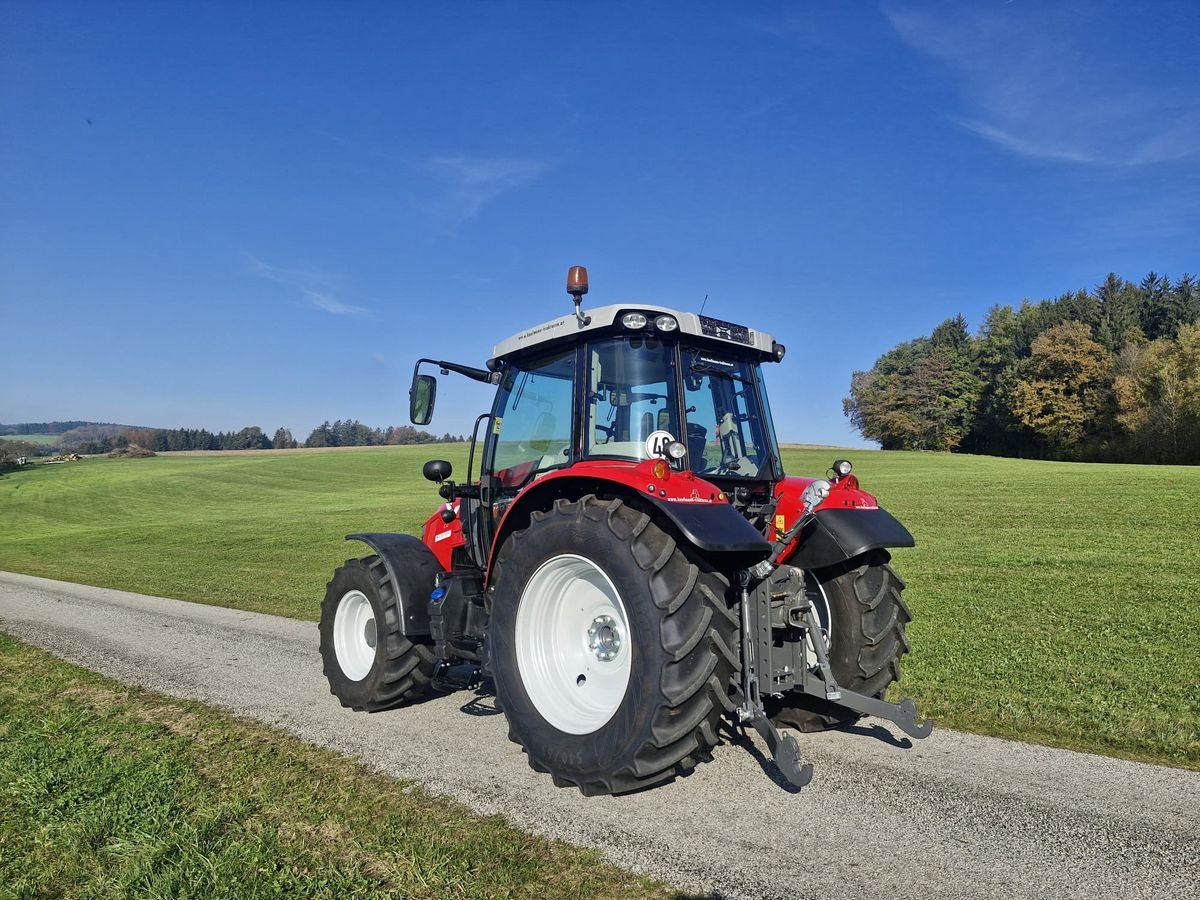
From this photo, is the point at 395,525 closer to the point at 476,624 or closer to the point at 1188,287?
the point at 476,624

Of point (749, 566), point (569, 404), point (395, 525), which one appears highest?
point (569, 404)

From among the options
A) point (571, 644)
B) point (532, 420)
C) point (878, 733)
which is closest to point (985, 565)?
point (878, 733)

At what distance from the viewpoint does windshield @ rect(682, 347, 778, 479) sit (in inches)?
188

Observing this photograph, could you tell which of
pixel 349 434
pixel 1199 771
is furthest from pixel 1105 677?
pixel 349 434

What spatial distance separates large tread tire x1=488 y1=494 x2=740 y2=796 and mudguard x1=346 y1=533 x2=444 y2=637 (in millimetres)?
1724

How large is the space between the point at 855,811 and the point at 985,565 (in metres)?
11.0

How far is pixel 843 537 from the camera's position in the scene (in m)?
4.65

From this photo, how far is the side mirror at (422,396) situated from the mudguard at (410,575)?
931 millimetres

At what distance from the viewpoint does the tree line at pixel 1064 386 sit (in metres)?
47.2

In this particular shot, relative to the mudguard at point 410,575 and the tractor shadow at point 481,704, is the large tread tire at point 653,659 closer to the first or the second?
the tractor shadow at point 481,704

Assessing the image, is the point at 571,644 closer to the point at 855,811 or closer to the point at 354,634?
the point at 855,811

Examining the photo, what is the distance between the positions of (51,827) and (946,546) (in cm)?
1568

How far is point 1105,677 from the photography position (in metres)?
6.28

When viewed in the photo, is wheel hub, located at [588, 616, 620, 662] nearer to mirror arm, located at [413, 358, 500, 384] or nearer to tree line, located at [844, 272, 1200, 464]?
mirror arm, located at [413, 358, 500, 384]
